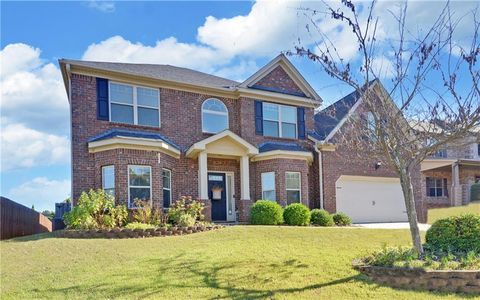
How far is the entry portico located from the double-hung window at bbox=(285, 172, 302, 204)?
70.9 inches

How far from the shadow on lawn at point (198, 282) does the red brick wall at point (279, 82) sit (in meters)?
12.2

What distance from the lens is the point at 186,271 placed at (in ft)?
29.9

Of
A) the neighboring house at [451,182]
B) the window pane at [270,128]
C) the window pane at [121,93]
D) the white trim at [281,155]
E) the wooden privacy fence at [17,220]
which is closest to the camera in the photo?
the wooden privacy fence at [17,220]

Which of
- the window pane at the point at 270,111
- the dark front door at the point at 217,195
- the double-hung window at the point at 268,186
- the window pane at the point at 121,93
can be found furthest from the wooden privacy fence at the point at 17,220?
the window pane at the point at 270,111

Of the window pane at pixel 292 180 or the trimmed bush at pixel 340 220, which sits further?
the window pane at pixel 292 180

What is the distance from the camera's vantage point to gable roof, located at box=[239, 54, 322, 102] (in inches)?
790

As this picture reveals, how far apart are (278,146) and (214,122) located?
313cm

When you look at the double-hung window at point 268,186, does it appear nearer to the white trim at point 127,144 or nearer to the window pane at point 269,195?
the window pane at point 269,195

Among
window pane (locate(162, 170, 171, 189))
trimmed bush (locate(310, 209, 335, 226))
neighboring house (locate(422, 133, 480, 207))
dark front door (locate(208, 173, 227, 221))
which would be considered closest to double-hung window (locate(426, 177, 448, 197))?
neighboring house (locate(422, 133, 480, 207))

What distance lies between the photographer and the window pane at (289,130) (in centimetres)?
2088

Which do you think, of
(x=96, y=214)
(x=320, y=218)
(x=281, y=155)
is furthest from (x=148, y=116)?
(x=320, y=218)

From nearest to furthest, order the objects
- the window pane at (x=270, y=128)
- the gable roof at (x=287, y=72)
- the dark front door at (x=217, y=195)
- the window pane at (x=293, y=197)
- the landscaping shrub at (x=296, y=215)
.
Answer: the landscaping shrub at (x=296, y=215), the dark front door at (x=217, y=195), the window pane at (x=293, y=197), the gable roof at (x=287, y=72), the window pane at (x=270, y=128)

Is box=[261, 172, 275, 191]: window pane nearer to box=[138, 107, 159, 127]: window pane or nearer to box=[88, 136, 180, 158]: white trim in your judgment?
box=[88, 136, 180, 158]: white trim

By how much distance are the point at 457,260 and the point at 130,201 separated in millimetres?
10603
